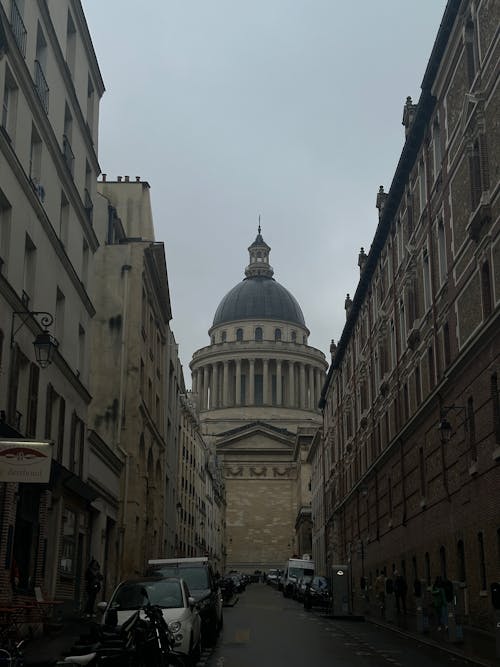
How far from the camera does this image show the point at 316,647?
76.2ft

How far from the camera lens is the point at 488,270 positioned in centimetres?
2709

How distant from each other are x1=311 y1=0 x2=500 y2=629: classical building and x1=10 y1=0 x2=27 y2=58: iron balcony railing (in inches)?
487

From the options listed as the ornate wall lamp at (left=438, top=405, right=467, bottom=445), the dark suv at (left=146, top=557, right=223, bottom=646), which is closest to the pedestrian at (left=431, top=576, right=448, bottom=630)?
the ornate wall lamp at (left=438, top=405, right=467, bottom=445)

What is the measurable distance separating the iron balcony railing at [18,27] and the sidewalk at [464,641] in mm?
16742

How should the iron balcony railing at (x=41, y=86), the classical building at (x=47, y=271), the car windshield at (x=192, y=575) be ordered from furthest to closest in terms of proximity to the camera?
the car windshield at (x=192, y=575)
the iron balcony railing at (x=41, y=86)
the classical building at (x=47, y=271)

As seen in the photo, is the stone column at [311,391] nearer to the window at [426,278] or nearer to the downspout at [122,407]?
the downspout at [122,407]

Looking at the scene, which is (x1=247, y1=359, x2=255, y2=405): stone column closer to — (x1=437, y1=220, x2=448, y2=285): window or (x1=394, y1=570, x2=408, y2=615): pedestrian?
(x1=394, y1=570, x2=408, y2=615): pedestrian

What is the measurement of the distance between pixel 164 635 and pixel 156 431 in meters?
39.3

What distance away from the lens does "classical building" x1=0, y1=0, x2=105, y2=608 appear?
70.7ft

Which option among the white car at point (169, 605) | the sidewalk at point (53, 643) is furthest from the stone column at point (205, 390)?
the white car at point (169, 605)

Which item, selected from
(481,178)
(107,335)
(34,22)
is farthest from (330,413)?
(34,22)

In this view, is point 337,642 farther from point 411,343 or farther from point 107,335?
point 107,335

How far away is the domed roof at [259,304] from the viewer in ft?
533

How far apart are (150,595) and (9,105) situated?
11.5 meters
